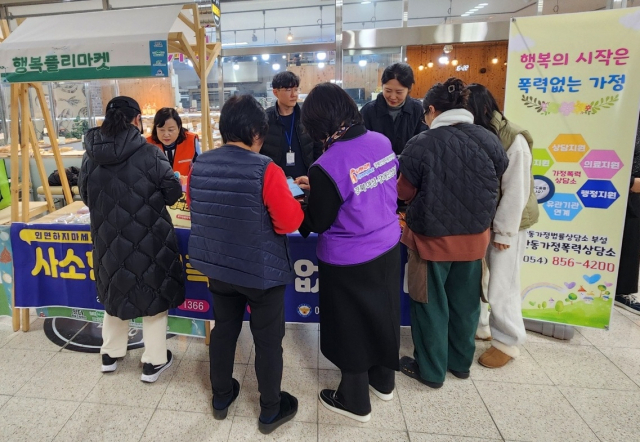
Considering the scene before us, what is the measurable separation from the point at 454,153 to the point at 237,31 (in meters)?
12.1

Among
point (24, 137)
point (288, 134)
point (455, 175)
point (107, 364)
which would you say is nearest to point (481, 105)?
point (455, 175)

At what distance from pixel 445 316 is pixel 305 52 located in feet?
11.1

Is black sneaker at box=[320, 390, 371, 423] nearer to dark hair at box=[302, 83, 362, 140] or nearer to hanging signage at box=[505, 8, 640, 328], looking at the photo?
dark hair at box=[302, 83, 362, 140]

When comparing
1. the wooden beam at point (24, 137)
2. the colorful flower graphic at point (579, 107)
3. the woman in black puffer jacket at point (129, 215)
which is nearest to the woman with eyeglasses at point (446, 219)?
the colorful flower graphic at point (579, 107)

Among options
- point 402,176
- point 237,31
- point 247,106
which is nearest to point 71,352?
point 247,106

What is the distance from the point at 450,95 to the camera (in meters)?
1.91

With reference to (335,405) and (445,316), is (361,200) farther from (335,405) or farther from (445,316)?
(335,405)

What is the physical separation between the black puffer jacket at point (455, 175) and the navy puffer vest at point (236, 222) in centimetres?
75

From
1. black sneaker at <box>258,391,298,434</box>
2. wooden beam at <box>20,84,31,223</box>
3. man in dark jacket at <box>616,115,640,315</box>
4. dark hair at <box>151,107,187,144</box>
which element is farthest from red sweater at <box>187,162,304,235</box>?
man in dark jacket at <box>616,115,640,315</box>

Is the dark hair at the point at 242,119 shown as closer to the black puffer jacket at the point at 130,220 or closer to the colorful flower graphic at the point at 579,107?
the black puffer jacket at the point at 130,220

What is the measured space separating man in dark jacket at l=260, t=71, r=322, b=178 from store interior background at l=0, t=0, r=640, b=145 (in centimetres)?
134

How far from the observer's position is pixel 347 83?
169 inches

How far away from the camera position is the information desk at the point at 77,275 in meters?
2.44

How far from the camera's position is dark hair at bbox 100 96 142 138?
77.4 inches
